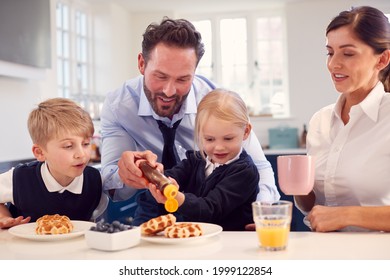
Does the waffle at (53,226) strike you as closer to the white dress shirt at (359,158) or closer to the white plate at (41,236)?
the white plate at (41,236)

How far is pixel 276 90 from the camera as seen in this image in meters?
5.87

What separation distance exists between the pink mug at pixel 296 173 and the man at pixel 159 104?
17.4 inches

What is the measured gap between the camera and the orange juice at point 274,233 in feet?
3.26

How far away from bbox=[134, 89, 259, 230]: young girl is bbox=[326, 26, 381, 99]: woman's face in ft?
0.98

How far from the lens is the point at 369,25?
1.36 m

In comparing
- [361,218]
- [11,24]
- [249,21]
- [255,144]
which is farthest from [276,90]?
[361,218]

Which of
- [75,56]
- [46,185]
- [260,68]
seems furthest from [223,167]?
[260,68]

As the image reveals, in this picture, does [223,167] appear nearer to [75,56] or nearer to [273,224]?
[273,224]

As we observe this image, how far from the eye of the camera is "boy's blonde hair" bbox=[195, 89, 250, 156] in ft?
4.98

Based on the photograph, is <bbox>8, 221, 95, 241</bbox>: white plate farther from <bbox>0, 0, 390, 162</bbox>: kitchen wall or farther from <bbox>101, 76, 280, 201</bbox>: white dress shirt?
<bbox>0, 0, 390, 162</bbox>: kitchen wall

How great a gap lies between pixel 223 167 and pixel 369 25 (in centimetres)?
53

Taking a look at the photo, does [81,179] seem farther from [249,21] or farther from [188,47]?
[249,21]

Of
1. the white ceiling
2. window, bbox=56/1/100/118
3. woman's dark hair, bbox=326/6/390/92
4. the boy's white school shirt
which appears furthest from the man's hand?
window, bbox=56/1/100/118

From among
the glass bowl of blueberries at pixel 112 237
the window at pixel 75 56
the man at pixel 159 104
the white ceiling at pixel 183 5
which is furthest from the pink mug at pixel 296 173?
A: the window at pixel 75 56
